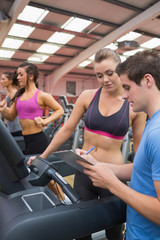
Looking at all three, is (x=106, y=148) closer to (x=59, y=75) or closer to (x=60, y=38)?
(x=60, y=38)

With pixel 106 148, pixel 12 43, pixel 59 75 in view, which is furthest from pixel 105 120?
pixel 59 75

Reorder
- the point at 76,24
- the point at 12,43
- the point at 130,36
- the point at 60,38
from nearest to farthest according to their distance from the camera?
the point at 76,24
the point at 60,38
the point at 130,36
the point at 12,43

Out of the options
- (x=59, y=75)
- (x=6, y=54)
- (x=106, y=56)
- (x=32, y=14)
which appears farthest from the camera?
(x=59, y=75)

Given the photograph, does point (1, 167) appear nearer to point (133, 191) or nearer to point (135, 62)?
point (133, 191)

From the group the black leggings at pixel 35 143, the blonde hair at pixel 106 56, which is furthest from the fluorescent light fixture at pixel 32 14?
the blonde hair at pixel 106 56

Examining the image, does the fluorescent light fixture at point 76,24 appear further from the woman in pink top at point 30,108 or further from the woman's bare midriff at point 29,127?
the woman's bare midriff at point 29,127

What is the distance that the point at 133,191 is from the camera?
2.35ft

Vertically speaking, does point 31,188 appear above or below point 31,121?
below

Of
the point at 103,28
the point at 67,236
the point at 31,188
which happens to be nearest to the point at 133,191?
the point at 67,236

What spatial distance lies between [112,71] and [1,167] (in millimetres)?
821

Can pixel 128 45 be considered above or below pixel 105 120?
above

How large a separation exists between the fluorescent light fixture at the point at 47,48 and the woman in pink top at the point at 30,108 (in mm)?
6641

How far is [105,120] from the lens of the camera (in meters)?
1.31

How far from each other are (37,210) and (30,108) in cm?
160
